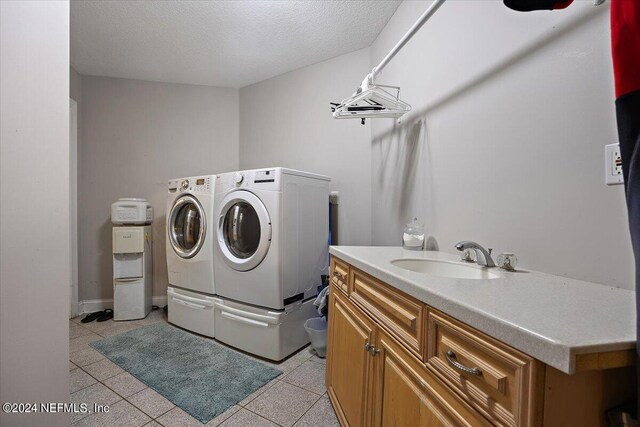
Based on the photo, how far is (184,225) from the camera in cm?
255

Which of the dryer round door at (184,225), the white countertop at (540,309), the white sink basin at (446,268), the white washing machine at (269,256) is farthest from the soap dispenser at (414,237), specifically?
the dryer round door at (184,225)

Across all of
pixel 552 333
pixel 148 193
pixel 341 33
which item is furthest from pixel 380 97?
pixel 148 193

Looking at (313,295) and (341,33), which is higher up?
(341,33)

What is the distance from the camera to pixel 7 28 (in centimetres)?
88

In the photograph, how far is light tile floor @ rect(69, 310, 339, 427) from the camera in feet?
4.48

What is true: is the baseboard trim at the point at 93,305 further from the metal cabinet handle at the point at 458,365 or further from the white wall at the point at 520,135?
the metal cabinet handle at the point at 458,365

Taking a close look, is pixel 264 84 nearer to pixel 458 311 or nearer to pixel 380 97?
pixel 380 97

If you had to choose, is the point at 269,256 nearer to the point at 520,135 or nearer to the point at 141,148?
the point at 520,135

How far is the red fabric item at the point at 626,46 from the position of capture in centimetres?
50

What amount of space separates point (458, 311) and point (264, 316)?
159 centimetres

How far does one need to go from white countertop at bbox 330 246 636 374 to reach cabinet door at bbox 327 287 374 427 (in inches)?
14.3

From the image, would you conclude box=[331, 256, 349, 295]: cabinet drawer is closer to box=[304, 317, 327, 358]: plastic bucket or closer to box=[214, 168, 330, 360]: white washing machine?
box=[214, 168, 330, 360]: white washing machine

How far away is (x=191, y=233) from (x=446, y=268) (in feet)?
7.20

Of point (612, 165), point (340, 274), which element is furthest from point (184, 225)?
point (612, 165)
